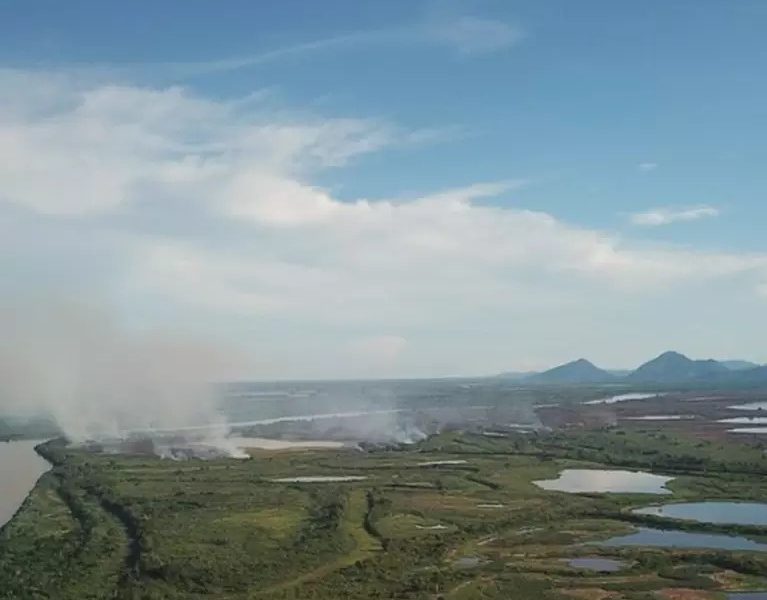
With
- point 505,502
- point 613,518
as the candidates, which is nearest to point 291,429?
point 505,502

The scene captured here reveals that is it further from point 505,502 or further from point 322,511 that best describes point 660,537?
point 322,511

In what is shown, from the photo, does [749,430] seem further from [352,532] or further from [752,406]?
[352,532]

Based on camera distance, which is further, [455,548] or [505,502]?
[505,502]

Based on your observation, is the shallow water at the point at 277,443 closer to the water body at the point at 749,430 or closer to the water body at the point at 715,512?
the water body at the point at 715,512

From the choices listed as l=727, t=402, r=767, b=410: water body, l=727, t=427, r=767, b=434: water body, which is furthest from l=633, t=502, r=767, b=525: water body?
l=727, t=402, r=767, b=410: water body

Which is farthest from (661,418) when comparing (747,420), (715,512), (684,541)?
(684,541)

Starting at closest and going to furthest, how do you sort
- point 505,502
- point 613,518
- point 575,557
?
point 575,557
point 613,518
point 505,502

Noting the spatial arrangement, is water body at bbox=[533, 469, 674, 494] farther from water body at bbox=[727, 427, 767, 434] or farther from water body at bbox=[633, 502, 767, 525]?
water body at bbox=[727, 427, 767, 434]
